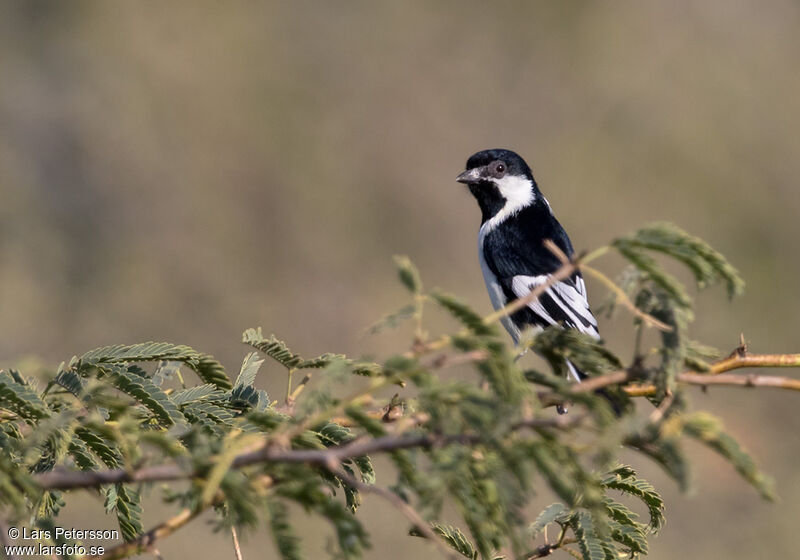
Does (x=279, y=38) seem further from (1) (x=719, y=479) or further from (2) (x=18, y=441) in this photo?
(2) (x=18, y=441)

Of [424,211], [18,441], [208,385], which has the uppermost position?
[424,211]

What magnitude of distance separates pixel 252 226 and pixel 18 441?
33.9 ft

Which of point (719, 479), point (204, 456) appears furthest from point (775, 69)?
point (204, 456)

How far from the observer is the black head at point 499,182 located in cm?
635

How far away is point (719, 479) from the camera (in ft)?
36.9

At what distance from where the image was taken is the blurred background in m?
11.5

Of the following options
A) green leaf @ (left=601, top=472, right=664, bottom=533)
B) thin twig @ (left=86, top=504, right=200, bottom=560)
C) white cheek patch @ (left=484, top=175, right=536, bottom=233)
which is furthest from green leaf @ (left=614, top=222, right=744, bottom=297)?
white cheek patch @ (left=484, top=175, right=536, bottom=233)

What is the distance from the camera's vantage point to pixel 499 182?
640 centimetres

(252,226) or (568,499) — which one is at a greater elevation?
(252,226)

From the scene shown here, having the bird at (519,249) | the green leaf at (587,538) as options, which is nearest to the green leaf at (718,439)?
the green leaf at (587,538)

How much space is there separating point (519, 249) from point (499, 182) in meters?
0.84

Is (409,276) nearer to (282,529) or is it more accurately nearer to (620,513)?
(282,529)

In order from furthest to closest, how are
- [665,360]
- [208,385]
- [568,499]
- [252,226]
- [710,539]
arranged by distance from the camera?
[252,226]
[710,539]
[208,385]
[665,360]
[568,499]

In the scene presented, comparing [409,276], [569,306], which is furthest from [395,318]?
[569,306]
